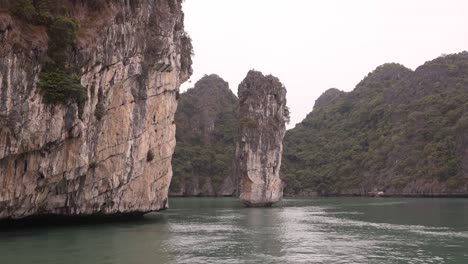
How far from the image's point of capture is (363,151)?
123062 mm

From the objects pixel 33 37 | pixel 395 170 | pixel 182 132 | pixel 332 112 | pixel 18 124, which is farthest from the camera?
pixel 332 112

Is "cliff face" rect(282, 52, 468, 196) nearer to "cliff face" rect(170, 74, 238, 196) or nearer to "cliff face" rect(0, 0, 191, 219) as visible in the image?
"cliff face" rect(170, 74, 238, 196)

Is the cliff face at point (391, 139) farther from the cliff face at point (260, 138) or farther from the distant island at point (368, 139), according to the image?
the cliff face at point (260, 138)

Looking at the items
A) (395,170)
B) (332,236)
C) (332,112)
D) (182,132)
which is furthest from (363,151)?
(332,236)

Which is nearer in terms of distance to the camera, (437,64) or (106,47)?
(106,47)

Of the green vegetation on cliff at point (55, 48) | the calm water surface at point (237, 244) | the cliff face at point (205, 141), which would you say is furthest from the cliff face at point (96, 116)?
the cliff face at point (205, 141)

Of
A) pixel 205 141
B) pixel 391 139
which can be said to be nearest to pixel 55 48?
pixel 391 139

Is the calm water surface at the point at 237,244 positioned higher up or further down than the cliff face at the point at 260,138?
further down

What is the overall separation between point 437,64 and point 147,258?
12311cm

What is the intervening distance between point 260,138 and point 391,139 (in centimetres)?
5573

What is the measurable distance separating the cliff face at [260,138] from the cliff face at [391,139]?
130 ft

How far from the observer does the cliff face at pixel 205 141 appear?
12669cm

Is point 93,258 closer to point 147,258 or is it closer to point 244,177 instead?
point 147,258

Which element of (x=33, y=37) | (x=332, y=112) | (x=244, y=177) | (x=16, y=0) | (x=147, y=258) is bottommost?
(x=147, y=258)
